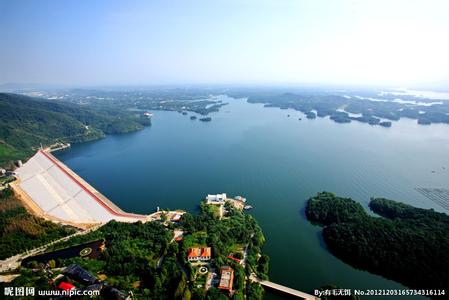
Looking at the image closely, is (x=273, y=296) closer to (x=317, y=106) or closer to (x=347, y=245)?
(x=347, y=245)

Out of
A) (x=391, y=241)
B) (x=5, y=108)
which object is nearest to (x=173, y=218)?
(x=391, y=241)

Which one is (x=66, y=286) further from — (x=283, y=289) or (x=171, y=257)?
(x=283, y=289)

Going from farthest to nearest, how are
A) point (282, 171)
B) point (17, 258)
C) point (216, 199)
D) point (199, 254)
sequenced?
point (282, 171) < point (216, 199) < point (17, 258) < point (199, 254)

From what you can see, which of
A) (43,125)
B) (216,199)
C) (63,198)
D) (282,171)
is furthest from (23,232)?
(43,125)

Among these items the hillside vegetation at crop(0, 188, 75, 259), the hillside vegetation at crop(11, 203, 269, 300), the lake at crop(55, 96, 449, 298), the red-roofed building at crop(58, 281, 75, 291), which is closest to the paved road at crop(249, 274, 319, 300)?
the hillside vegetation at crop(11, 203, 269, 300)

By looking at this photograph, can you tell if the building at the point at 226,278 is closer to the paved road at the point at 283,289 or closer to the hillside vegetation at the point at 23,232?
the paved road at the point at 283,289

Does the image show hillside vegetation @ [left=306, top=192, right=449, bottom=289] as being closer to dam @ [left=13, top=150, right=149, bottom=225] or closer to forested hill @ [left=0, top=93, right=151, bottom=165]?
dam @ [left=13, top=150, right=149, bottom=225]

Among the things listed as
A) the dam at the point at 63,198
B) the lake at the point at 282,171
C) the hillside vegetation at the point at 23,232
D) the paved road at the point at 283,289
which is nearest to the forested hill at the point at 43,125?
the lake at the point at 282,171
